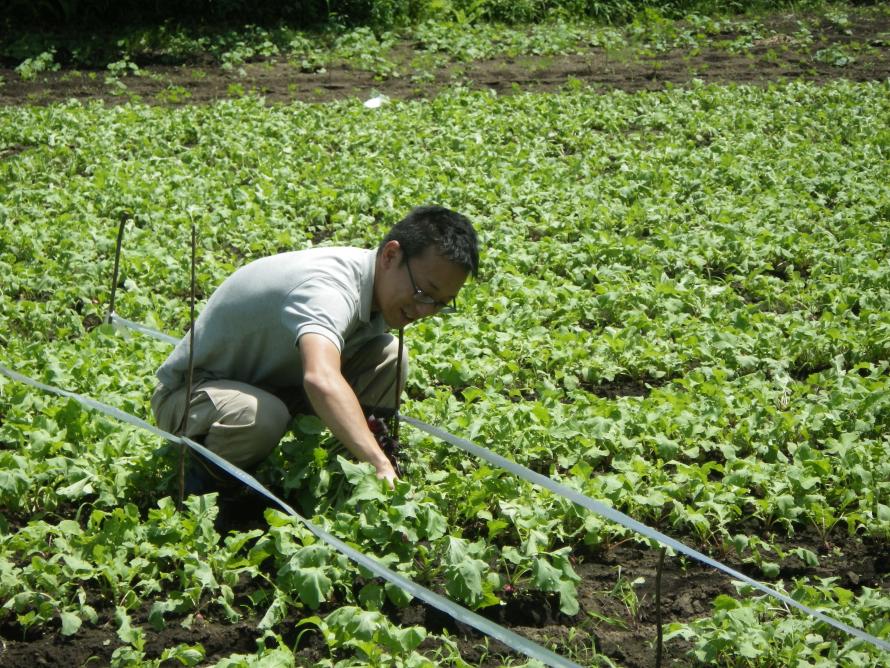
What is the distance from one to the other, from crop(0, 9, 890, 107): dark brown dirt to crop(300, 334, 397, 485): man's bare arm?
779 centimetres

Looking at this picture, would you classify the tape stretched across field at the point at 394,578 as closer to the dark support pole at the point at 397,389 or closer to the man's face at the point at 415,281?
the dark support pole at the point at 397,389

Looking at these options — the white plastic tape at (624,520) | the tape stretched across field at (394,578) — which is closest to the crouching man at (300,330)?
the tape stretched across field at (394,578)

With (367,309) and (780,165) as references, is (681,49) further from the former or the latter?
(367,309)

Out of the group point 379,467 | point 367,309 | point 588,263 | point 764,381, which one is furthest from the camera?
point 588,263

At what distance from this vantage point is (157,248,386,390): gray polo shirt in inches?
147

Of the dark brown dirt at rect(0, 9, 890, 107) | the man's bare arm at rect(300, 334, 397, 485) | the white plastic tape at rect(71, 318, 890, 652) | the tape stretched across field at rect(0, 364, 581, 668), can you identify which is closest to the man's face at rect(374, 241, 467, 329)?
the man's bare arm at rect(300, 334, 397, 485)

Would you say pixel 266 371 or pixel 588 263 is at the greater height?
pixel 266 371

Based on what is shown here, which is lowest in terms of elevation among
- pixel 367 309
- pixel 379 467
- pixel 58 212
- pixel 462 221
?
pixel 58 212

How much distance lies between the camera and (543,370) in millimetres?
5453

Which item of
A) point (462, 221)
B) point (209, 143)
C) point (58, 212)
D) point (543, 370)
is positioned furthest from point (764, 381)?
point (209, 143)

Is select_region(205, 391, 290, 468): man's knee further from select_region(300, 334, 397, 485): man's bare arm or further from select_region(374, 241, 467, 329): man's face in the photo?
select_region(374, 241, 467, 329): man's face

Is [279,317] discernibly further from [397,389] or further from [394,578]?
[394,578]

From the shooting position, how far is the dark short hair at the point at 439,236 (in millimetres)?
3744

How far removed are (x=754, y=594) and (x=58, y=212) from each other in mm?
5522
